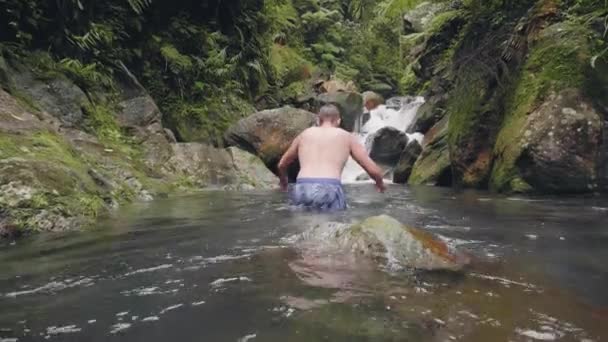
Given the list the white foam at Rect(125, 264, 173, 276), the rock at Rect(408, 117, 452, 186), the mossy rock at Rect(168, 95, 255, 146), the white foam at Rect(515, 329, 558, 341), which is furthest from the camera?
the mossy rock at Rect(168, 95, 255, 146)

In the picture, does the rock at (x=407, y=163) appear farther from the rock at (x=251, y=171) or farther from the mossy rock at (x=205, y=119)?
the mossy rock at (x=205, y=119)

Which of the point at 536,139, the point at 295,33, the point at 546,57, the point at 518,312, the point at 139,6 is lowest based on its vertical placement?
the point at 518,312

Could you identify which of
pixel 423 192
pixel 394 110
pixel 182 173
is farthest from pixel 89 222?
pixel 394 110

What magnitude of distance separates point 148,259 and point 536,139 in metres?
6.14

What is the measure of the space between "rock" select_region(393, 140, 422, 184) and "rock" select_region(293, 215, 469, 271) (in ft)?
31.6

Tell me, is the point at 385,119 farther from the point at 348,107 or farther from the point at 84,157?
the point at 84,157

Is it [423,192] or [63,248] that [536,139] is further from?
[63,248]

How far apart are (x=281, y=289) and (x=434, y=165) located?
381 inches

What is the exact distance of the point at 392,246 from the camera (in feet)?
11.9

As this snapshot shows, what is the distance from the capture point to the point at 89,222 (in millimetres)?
5418

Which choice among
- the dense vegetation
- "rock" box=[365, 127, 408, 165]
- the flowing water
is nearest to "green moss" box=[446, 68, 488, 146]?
the dense vegetation

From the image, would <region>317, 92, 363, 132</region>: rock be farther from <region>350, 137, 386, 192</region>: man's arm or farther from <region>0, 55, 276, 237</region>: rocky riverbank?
<region>350, 137, 386, 192</region>: man's arm

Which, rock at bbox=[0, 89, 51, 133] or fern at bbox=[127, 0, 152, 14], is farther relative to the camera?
fern at bbox=[127, 0, 152, 14]

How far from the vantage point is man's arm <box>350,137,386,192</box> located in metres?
5.42
